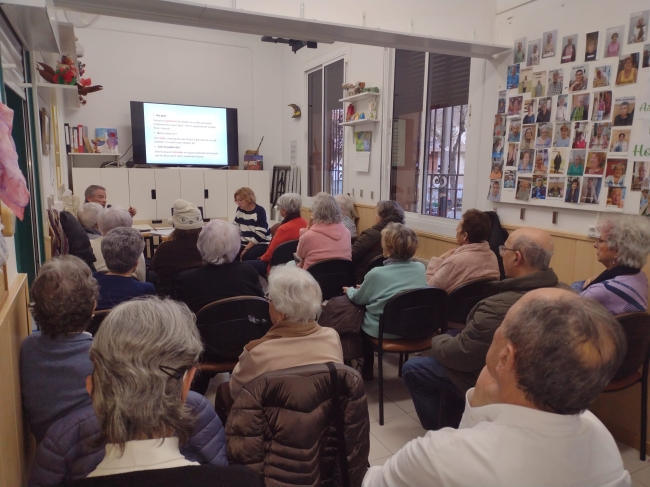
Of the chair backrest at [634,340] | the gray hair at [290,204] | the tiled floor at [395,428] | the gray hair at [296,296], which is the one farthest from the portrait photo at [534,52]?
the gray hair at [296,296]

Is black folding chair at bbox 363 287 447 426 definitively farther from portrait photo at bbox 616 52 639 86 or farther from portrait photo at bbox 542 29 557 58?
portrait photo at bbox 542 29 557 58

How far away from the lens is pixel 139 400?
0.94 meters

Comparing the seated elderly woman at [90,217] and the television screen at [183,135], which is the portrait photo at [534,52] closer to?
the seated elderly woman at [90,217]

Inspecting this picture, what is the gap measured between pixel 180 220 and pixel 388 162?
2.85 meters

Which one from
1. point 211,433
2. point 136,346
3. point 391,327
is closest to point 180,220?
point 391,327

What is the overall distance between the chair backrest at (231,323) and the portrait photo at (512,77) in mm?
2733

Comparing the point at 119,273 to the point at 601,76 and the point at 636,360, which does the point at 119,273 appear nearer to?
the point at 636,360

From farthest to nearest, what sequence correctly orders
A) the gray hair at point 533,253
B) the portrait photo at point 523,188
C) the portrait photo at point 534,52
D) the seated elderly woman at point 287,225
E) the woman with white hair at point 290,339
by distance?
the seated elderly woman at point 287,225 < the portrait photo at point 523,188 < the portrait photo at point 534,52 < the gray hair at point 533,253 < the woman with white hair at point 290,339

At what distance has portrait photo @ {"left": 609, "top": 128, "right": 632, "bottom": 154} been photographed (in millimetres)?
2777

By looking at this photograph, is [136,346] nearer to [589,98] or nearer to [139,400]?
[139,400]

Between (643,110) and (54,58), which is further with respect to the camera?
(54,58)

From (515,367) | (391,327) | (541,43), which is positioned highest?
(541,43)

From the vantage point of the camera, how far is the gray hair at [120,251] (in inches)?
90.5

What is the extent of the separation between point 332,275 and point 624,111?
2.20m
